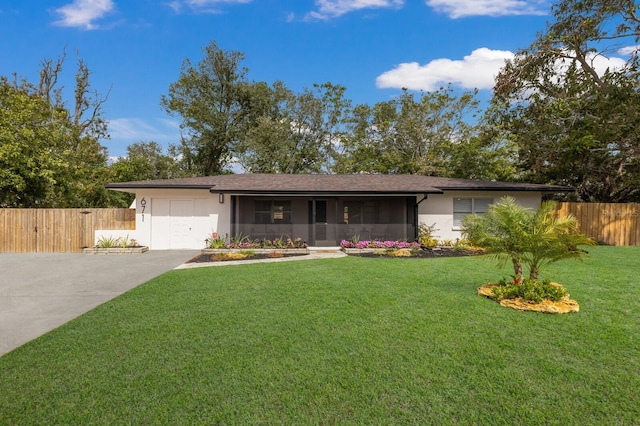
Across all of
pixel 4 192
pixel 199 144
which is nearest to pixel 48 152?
pixel 4 192

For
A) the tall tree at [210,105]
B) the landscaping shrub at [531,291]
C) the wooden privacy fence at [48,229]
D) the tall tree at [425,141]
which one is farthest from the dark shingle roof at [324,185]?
the tall tree at [210,105]

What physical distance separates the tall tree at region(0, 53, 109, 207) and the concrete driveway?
4.07m

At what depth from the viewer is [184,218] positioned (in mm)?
14359

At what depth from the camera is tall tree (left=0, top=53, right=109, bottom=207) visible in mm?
15038

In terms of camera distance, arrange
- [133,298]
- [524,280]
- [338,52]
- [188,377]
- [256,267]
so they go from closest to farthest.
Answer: [188,377], [524,280], [133,298], [256,267], [338,52]

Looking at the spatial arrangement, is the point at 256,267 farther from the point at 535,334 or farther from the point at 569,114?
the point at 569,114

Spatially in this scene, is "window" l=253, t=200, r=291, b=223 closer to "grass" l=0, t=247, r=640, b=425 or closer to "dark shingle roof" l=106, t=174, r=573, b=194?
"dark shingle roof" l=106, t=174, r=573, b=194

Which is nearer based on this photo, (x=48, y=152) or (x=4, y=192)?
(x=4, y=192)

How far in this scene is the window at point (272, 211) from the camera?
15.2m

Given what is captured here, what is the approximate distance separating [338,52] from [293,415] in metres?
20.1

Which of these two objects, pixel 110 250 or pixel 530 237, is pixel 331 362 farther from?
pixel 110 250

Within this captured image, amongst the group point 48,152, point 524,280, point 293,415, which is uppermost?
point 48,152

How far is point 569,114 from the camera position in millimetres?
14898

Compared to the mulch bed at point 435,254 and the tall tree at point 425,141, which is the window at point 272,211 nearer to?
the mulch bed at point 435,254
